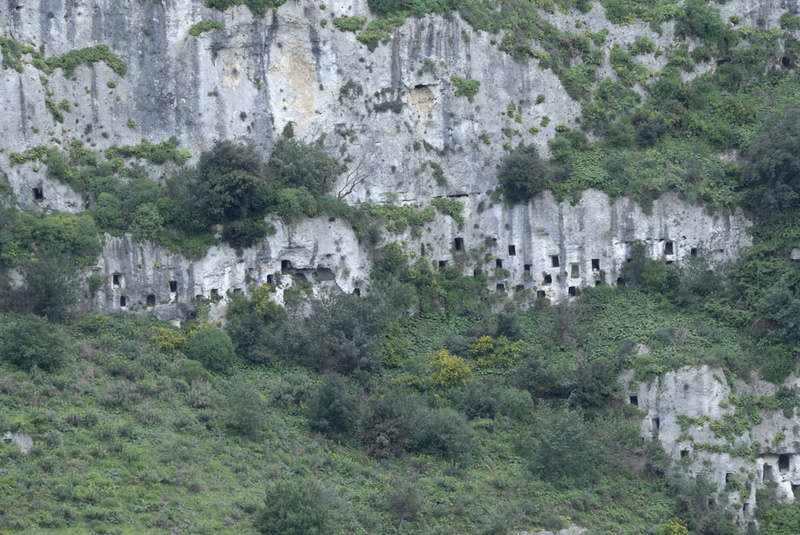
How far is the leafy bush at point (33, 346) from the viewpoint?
6138cm

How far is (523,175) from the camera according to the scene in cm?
7488

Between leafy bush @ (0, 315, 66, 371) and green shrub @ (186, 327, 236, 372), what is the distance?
6.45m

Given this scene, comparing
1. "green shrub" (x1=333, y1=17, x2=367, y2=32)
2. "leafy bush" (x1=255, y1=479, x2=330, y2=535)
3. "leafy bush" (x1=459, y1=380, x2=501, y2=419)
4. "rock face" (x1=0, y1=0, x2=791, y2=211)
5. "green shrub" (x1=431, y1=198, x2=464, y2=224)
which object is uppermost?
"green shrub" (x1=333, y1=17, x2=367, y2=32)

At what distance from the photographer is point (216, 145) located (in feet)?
232

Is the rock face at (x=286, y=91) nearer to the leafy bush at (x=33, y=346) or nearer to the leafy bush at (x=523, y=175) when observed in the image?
the leafy bush at (x=523, y=175)

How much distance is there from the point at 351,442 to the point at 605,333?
47.3ft

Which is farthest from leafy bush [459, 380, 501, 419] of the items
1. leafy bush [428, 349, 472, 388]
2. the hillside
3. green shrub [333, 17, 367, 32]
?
green shrub [333, 17, 367, 32]

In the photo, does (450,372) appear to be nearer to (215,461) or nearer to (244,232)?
(244,232)

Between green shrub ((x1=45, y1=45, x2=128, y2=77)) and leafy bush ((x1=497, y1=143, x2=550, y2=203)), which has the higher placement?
green shrub ((x1=45, y1=45, x2=128, y2=77))

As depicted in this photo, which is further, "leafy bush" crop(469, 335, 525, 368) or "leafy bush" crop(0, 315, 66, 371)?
"leafy bush" crop(469, 335, 525, 368)

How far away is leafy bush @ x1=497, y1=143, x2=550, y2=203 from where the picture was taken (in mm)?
74875

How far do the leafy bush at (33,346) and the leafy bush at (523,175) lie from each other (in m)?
24.7

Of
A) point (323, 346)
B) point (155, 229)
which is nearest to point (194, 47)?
point (155, 229)

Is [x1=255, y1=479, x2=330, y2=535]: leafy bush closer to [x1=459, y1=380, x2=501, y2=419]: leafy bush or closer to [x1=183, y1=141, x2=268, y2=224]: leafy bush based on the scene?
[x1=459, y1=380, x2=501, y2=419]: leafy bush
